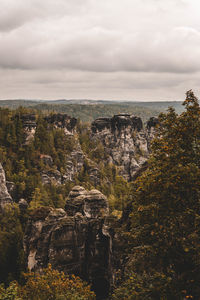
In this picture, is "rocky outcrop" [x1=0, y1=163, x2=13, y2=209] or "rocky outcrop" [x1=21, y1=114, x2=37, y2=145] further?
"rocky outcrop" [x1=21, y1=114, x2=37, y2=145]

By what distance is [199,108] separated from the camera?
13.7 m

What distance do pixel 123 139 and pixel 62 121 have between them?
32166mm

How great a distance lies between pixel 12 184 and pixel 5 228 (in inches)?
656

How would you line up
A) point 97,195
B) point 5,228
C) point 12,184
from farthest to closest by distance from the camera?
point 12,184, point 5,228, point 97,195


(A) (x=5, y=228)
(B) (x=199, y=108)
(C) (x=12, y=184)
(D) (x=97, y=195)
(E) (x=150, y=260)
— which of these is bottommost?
(A) (x=5, y=228)

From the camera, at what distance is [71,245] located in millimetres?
33969

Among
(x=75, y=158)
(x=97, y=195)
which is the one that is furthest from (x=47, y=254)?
(x=75, y=158)

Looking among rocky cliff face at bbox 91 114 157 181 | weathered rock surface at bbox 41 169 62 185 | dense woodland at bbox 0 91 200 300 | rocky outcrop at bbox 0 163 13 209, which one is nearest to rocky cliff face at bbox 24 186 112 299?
dense woodland at bbox 0 91 200 300

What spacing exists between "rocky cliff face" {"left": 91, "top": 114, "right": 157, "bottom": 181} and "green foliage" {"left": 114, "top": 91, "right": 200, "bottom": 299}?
112 meters

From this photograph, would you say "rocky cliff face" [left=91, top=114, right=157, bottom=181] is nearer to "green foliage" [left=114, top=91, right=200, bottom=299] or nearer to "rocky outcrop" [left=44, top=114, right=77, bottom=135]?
"rocky outcrop" [left=44, top=114, right=77, bottom=135]

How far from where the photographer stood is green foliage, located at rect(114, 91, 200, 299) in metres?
11.4

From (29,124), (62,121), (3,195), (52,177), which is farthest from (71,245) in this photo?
(62,121)

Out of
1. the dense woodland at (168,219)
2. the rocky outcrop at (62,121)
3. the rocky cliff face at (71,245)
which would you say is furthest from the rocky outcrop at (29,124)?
the dense woodland at (168,219)

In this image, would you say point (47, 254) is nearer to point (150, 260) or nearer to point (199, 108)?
point (150, 260)
